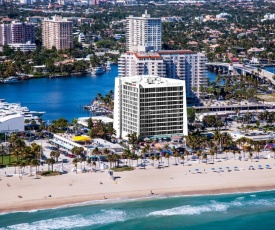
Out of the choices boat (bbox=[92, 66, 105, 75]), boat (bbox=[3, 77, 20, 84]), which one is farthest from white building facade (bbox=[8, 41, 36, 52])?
boat (bbox=[3, 77, 20, 84])

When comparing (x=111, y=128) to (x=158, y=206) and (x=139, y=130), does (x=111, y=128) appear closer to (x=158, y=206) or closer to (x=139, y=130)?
(x=139, y=130)

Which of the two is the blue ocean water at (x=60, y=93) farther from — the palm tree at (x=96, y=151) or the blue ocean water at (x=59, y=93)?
the palm tree at (x=96, y=151)

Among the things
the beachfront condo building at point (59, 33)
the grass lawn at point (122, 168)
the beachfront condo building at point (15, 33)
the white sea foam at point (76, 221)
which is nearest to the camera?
the white sea foam at point (76, 221)

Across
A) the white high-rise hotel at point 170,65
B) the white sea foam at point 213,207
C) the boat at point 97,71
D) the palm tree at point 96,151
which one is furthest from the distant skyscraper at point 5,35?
the white sea foam at point 213,207

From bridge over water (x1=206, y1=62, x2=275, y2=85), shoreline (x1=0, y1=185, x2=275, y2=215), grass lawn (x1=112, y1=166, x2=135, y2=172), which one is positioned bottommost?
shoreline (x1=0, y1=185, x2=275, y2=215)

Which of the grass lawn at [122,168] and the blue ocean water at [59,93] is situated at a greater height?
the grass lawn at [122,168]

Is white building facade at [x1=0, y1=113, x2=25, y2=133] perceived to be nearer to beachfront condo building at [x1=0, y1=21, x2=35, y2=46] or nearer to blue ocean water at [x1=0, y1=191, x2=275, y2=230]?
blue ocean water at [x1=0, y1=191, x2=275, y2=230]

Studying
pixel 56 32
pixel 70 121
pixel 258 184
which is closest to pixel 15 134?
pixel 70 121

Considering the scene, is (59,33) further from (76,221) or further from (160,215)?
(76,221)
